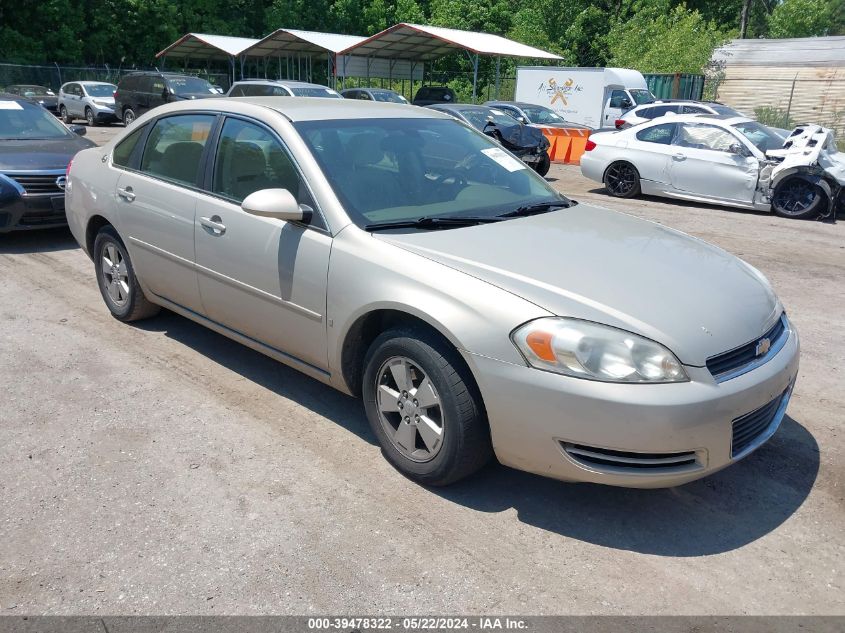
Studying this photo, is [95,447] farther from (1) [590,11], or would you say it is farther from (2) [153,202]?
(1) [590,11]

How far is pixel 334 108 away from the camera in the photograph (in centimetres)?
438

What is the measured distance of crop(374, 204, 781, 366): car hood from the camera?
297cm

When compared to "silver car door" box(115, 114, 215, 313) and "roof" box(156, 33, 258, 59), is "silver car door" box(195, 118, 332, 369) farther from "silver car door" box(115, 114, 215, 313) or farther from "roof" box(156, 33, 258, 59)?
"roof" box(156, 33, 258, 59)

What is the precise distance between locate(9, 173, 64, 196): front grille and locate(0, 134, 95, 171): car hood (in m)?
0.10

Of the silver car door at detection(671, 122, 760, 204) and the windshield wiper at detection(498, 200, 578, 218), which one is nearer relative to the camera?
the windshield wiper at detection(498, 200, 578, 218)

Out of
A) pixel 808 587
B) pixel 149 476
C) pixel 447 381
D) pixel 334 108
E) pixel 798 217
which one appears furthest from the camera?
pixel 798 217

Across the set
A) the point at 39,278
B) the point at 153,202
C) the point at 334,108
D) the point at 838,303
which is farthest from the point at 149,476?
the point at 838,303

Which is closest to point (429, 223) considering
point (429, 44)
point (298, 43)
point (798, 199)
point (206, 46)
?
point (798, 199)

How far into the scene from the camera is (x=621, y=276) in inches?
129

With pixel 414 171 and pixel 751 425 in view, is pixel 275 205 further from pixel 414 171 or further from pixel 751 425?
pixel 751 425

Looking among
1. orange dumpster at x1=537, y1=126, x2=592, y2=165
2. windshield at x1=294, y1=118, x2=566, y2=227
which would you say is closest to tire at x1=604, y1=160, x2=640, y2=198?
orange dumpster at x1=537, y1=126, x2=592, y2=165

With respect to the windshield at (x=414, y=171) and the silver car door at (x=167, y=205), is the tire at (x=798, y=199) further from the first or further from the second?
the silver car door at (x=167, y=205)

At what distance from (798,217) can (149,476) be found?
33.8 feet

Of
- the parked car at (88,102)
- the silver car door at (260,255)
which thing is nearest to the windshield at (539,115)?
the parked car at (88,102)
